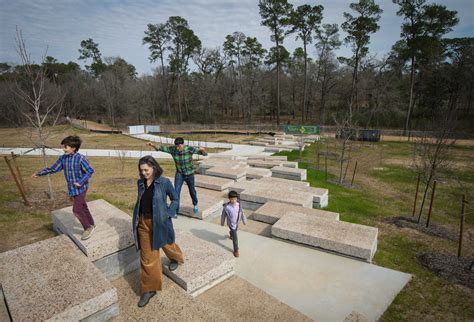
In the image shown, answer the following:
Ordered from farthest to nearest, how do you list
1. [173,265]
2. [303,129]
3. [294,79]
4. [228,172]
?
[294,79] < [303,129] < [228,172] < [173,265]

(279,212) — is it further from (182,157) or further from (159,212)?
(159,212)

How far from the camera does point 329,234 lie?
5.31 meters

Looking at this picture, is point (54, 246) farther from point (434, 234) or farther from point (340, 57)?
point (340, 57)

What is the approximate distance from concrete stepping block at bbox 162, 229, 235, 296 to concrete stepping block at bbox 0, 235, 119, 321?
0.85 m

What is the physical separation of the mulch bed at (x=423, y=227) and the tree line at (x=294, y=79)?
1364 cm

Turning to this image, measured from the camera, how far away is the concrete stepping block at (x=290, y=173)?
10.7m

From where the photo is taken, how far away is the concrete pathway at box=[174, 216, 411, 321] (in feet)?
12.3

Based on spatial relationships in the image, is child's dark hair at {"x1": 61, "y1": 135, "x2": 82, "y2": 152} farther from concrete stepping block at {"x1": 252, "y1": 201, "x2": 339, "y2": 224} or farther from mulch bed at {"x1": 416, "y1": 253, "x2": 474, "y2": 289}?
mulch bed at {"x1": 416, "y1": 253, "x2": 474, "y2": 289}

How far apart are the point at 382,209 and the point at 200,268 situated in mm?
6982

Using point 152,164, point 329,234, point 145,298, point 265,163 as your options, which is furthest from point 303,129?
point 145,298

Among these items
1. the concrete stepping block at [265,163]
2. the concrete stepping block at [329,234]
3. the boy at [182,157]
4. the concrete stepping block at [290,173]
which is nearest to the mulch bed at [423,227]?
the concrete stepping block at [329,234]

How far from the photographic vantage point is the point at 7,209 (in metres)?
6.87

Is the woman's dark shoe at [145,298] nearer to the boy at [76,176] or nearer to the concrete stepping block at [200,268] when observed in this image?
the concrete stepping block at [200,268]

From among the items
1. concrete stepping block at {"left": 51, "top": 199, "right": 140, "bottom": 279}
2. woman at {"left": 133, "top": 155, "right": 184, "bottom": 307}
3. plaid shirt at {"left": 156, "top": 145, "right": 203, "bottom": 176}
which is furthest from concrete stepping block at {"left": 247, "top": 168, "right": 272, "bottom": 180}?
woman at {"left": 133, "top": 155, "right": 184, "bottom": 307}
